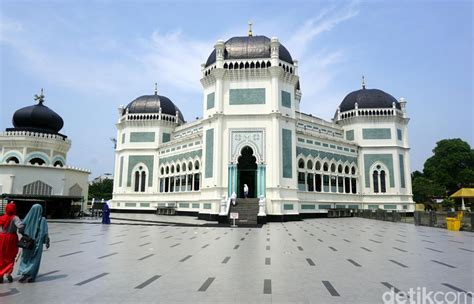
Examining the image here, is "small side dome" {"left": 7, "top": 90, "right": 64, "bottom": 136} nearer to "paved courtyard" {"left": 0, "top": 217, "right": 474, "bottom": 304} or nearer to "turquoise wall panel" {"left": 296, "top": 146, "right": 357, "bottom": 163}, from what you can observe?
"turquoise wall panel" {"left": 296, "top": 146, "right": 357, "bottom": 163}

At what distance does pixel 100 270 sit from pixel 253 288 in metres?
3.91

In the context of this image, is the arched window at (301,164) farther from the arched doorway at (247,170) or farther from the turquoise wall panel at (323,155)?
the arched doorway at (247,170)

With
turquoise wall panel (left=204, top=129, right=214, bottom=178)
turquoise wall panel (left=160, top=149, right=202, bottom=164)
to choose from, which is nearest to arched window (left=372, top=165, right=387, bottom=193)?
turquoise wall panel (left=204, top=129, right=214, bottom=178)

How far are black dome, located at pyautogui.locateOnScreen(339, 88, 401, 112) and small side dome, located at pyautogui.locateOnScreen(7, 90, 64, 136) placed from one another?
116 feet

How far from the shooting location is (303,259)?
358 inches

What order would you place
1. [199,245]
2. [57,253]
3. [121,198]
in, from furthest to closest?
[121,198] < [199,245] < [57,253]

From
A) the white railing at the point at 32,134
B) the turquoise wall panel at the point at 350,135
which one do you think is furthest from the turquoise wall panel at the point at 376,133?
the white railing at the point at 32,134

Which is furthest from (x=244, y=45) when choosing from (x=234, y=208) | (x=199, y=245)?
(x=199, y=245)

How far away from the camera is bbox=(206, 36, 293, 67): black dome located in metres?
28.0

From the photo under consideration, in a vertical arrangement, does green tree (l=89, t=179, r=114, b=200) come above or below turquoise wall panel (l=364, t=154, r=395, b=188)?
below

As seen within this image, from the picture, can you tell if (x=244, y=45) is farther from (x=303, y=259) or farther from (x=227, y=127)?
(x=303, y=259)

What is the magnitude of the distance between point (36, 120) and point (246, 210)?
26.8m

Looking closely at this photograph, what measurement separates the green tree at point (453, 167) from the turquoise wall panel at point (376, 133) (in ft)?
75.0

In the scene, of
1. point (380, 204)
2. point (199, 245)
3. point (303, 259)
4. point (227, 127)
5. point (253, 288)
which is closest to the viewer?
point (253, 288)
